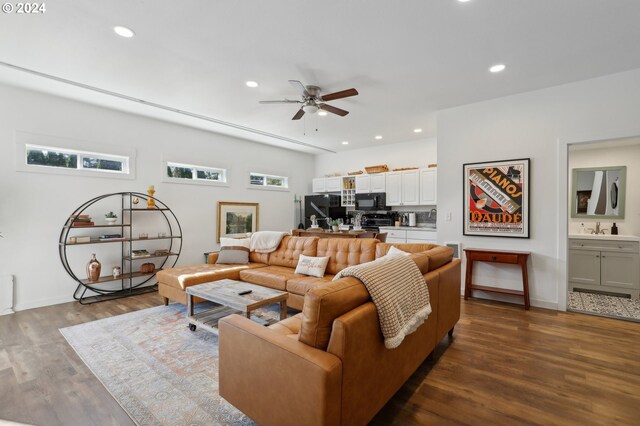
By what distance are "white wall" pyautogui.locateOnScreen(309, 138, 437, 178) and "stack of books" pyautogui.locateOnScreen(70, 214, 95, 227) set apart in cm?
544

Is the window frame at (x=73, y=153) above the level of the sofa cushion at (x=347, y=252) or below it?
above

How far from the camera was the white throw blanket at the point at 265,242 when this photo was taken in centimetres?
465

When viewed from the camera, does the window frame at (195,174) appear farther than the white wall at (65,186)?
Yes

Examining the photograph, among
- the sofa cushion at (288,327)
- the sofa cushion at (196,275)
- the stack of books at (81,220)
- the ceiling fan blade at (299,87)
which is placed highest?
the ceiling fan blade at (299,87)

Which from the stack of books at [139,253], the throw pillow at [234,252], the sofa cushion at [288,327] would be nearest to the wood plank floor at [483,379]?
the sofa cushion at [288,327]

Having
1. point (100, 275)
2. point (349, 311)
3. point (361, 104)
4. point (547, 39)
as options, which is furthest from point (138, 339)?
point (547, 39)

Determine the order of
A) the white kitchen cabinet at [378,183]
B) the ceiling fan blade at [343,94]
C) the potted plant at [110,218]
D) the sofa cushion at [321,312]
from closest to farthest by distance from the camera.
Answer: the sofa cushion at [321,312]
the ceiling fan blade at [343,94]
the potted plant at [110,218]
the white kitchen cabinet at [378,183]

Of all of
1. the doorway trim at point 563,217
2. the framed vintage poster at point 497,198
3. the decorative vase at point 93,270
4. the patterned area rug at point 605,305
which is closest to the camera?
the patterned area rug at point 605,305

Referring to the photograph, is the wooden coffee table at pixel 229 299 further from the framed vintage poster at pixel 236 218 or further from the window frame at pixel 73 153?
the window frame at pixel 73 153

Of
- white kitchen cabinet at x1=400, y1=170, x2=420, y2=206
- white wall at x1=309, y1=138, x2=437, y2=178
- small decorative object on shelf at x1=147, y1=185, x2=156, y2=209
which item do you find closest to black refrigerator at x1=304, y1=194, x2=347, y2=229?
white wall at x1=309, y1=138, x2=437, y2=178

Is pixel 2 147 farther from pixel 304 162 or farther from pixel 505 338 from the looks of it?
pixel 505 338

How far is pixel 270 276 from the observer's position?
149 inches

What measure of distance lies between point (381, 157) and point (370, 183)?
0.77 meters

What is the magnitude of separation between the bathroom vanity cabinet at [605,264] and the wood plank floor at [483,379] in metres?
1.46
